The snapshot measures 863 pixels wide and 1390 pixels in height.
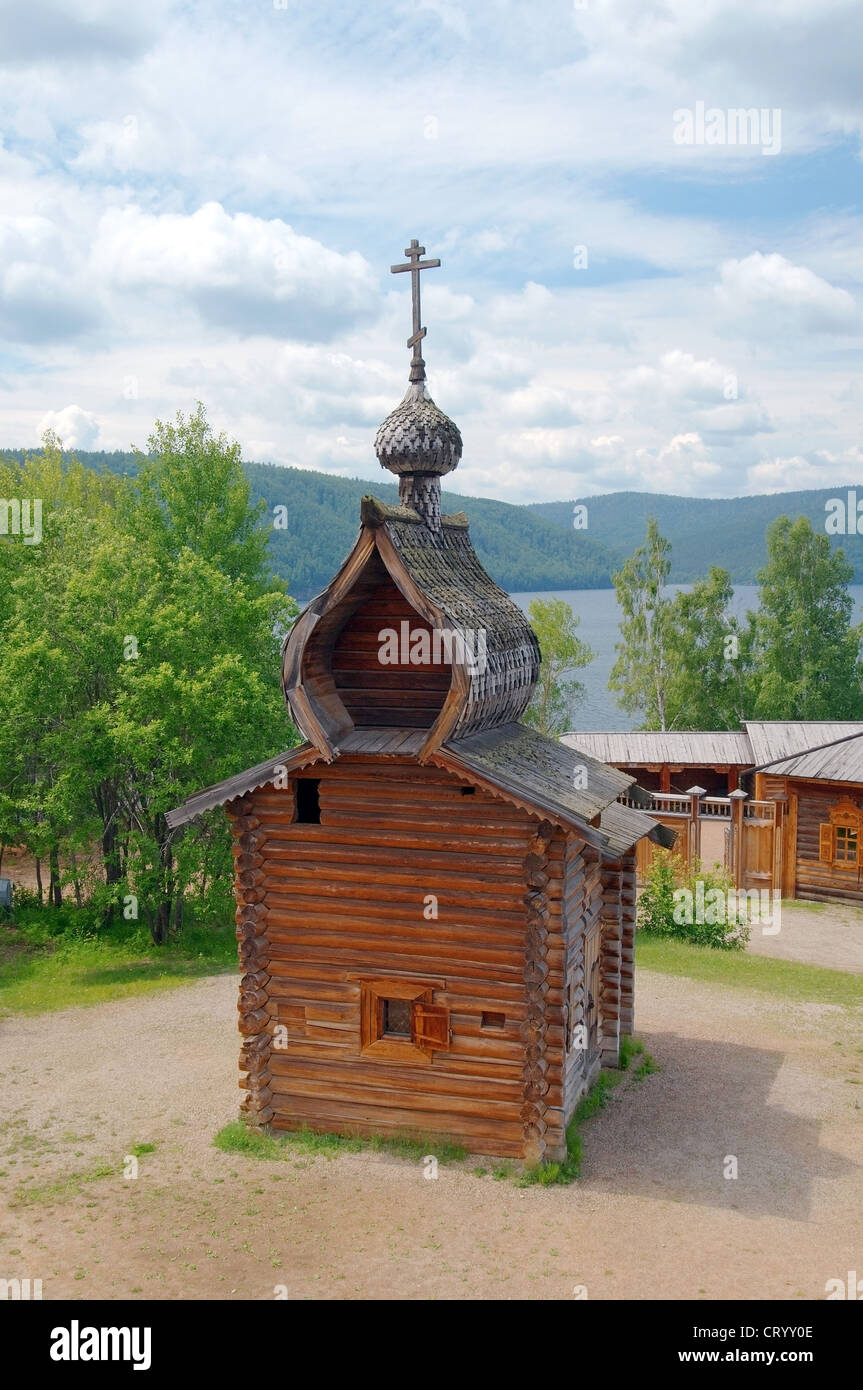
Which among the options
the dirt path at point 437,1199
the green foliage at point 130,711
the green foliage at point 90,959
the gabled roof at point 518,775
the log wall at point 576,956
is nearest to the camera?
the dirt path at point 437,1199

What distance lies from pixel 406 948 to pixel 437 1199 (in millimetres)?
3164

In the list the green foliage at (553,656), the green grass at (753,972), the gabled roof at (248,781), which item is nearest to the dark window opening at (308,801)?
the gabled roof at (248,781)

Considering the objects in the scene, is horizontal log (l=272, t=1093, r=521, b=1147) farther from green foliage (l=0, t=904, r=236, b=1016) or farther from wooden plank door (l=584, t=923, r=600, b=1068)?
green foliage (l=0, t=904, r=236, b=1016)

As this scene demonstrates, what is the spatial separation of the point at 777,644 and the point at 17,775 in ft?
111

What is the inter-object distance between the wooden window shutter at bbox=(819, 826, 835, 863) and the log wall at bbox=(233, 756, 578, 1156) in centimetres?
1827

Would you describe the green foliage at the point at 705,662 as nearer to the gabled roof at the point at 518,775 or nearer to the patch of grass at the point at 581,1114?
the patch of grass at the point at 581,1114

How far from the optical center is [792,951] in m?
27.5

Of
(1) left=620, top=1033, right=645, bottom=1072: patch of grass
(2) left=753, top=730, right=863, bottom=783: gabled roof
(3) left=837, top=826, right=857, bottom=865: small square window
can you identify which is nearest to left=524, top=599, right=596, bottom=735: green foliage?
(2) left=753, top=730, right=863, bottom=783: gabled roof

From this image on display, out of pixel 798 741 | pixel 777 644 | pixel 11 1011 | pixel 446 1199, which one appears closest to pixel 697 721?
pixel 777 644

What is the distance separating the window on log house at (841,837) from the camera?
31609mm

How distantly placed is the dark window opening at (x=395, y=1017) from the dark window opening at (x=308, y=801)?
2753 millimetres

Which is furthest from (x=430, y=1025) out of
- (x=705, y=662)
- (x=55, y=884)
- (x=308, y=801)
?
(x=705, y=662)

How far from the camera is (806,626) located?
165 feet

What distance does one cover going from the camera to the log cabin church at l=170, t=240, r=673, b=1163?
1500 centimetres
